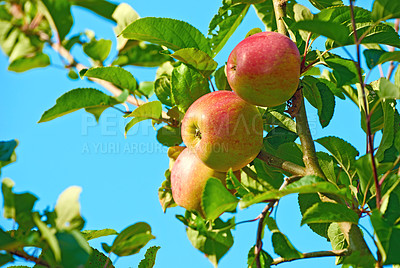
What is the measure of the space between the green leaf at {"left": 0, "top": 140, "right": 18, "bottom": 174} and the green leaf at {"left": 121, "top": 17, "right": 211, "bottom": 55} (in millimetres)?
477

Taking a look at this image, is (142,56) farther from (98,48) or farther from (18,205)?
(18,205)

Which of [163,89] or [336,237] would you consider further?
[163,89]

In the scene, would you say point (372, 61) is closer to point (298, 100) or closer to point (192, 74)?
point (298, 100)

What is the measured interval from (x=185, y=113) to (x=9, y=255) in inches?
Result: 28.1

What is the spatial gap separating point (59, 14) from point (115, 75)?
0.85 metres

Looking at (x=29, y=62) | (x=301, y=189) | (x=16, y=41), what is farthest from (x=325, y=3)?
(x=16, y=41)

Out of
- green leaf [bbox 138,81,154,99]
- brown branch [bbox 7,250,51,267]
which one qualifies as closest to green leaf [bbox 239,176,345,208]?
brown branch [bbox 7,250,51,267]

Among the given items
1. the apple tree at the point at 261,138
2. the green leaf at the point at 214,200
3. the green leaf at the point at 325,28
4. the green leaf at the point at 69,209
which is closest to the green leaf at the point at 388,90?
the apple tree at the point at 261,138

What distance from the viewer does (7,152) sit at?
1.01 metres

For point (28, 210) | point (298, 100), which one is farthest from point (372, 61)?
point (28, 210)

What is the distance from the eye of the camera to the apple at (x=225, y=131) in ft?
4.15

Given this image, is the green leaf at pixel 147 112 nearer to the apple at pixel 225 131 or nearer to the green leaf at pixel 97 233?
the apple at pixel 225 131

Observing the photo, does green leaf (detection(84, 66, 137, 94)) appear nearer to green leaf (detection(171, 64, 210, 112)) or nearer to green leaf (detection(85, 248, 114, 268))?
green leaf (detection(171, 64, 210, 112))

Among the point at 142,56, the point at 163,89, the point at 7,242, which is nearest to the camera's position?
the point at 7,242
